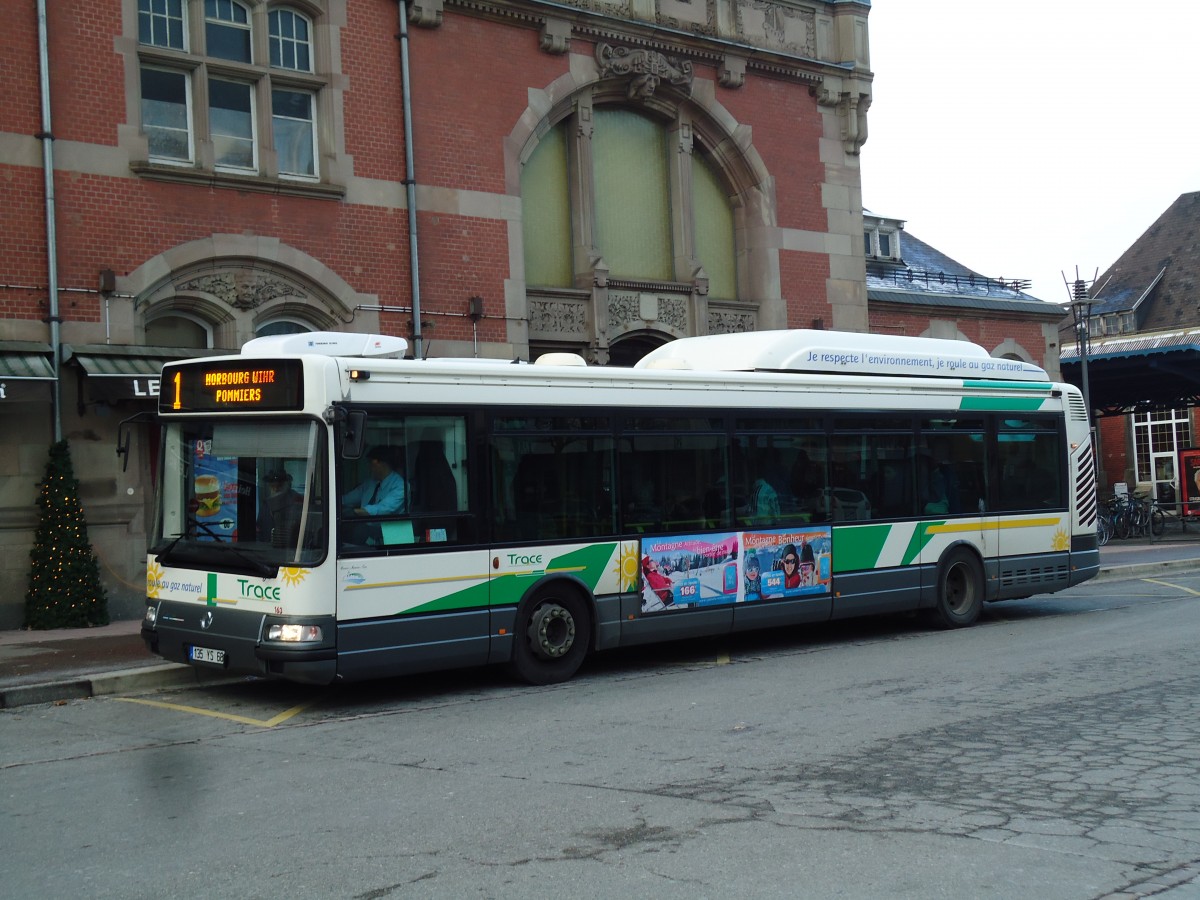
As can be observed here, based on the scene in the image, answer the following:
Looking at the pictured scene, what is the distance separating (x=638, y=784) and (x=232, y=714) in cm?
411

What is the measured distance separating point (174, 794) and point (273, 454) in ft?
11.1

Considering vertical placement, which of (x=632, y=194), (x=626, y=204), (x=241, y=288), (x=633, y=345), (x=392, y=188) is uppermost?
(x=632, y=194)

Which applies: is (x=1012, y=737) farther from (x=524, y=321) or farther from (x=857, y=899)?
(x=524, y=321)

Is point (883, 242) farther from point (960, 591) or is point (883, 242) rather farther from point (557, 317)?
point (960, 591)

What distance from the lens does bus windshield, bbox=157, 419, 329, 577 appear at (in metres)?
10.1

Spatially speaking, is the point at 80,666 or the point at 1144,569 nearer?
the point at 80,666

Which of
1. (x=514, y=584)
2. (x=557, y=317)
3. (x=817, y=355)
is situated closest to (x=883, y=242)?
(x=557, y=317)

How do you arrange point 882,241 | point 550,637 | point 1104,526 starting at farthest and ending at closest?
point 1104,526 < point 882,241 < point 550,637

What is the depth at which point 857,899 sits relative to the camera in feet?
17.1

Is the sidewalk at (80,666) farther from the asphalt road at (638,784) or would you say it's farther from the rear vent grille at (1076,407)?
the rear vent grille at (1076,407)

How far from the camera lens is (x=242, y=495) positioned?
10.6m

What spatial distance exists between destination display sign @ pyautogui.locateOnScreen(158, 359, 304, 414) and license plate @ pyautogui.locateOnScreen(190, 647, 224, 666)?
1.84 m

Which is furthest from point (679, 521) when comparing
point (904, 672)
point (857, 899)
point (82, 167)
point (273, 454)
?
point (82, 167)

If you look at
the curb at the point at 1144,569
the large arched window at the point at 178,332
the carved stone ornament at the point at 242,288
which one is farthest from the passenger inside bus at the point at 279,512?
the curb at the point at 1144,569
